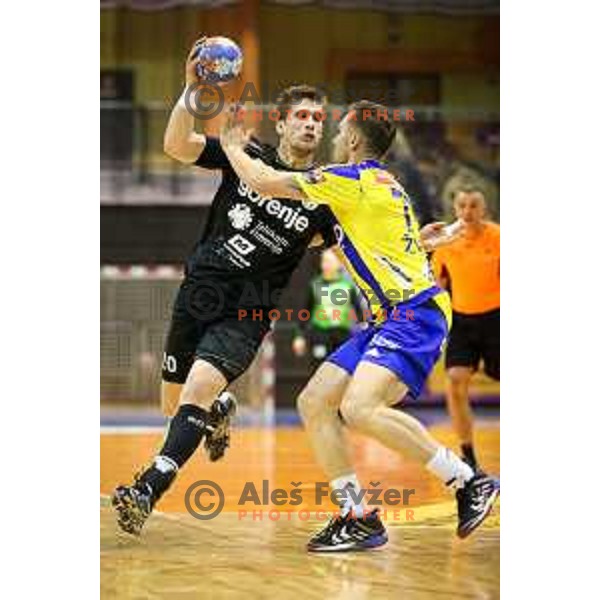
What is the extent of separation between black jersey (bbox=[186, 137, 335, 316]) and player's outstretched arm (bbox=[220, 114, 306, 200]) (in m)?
0.60

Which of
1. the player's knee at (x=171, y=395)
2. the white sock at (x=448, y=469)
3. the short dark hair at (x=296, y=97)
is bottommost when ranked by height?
the white sock at (x=448, y=469)

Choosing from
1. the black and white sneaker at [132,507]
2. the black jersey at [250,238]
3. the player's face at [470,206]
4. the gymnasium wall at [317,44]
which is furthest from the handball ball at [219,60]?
the gymnasium wall at [317,44]

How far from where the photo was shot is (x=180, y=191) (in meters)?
13.4

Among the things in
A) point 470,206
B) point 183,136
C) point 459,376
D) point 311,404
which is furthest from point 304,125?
point 459,376

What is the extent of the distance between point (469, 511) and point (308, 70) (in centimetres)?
911

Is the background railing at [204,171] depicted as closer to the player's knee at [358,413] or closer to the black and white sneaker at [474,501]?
the black and white sneaker at [474,501]

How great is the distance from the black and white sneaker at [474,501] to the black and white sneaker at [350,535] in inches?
13.9

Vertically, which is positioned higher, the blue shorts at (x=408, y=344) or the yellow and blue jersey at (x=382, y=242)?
the yellow and blue jersey at (x=382, y=242)

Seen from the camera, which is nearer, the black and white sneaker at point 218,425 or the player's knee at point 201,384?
the player's knee at point 201,384

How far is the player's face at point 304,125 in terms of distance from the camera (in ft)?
19.1

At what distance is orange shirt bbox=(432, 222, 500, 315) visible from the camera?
326 inches

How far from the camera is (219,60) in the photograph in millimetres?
5332

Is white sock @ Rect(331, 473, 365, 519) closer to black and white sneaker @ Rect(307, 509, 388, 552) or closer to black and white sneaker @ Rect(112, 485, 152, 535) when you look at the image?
black and white sneaker @ Rect(307, 509, 388, 552)
